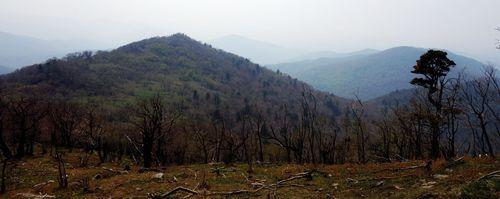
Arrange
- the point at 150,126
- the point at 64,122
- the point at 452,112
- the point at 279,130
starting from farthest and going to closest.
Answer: the point at 279,130 → the point at 64,122 → the point at 150,126 → the point at 452,112

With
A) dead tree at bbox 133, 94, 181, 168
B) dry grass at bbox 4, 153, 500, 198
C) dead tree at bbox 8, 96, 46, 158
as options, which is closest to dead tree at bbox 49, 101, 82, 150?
dead tree at bbox 8, 96, 46, 158

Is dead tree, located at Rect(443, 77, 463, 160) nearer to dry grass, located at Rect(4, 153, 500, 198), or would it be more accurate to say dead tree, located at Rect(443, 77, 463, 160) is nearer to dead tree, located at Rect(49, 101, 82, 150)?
dry grass, located at Rect(4, 153, 500, 198)

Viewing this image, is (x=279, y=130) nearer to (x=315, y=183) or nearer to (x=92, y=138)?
(x=92, y=138)

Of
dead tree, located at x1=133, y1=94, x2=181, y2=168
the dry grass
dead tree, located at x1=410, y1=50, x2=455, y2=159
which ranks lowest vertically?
the dry grass

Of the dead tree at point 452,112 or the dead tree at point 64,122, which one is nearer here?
the dead tree at point 452,112

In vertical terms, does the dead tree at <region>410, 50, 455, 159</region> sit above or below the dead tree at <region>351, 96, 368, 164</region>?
above

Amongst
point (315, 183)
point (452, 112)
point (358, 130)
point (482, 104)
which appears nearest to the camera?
point (315, 183)

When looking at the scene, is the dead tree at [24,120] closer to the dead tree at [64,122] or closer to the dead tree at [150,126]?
the dead tree at [64,122]

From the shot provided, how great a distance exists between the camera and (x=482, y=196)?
12805mm

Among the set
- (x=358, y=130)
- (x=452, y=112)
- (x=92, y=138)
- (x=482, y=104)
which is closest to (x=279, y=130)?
(x=358, y=130)

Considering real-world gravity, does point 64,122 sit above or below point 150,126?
above

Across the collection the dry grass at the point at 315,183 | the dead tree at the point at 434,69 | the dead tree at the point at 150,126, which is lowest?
the dry grass at the point at 315,183

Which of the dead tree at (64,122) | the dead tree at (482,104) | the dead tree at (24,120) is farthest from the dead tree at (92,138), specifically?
the dead tree at (482,104)

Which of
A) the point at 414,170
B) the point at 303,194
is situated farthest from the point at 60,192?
the point at 414,170
